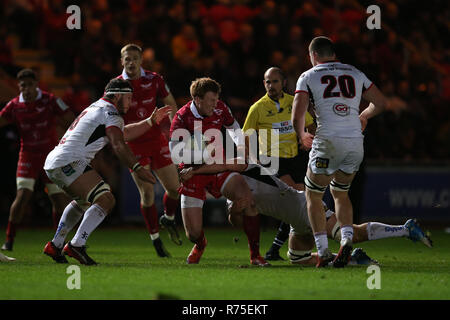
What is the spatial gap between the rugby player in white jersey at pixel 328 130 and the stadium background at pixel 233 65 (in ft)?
18.0

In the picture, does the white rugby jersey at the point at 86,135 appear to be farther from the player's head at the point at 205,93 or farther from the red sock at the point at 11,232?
the red sock at the point at 11,232

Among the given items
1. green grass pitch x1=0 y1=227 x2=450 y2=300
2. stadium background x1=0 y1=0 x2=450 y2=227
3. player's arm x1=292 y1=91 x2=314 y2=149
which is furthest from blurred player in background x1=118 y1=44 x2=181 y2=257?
stadium background x1=0 y1=0 x2=450 y2=227

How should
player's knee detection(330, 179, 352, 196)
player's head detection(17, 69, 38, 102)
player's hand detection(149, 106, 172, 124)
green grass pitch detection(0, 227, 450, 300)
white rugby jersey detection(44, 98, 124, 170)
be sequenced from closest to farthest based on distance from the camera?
1. green grass pitch detection(0, 227, 450, 300)
2. player's knee detection(330, 179, 352, 196)
3. white rugby jersey detection(44, 98, 124, 170)
4. player's hand detection(149, 106, 172, 124)
5. player's head detection(17, 69, 38, 102)

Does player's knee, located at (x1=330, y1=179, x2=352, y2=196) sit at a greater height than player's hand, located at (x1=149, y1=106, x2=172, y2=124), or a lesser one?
lesser

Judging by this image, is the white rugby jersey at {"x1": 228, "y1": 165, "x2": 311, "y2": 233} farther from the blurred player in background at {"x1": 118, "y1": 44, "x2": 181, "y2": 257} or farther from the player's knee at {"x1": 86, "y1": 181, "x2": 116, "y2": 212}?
the blurred player in background at {"x1": 118, "y1": 44, "x2": 181, "y2": 257}

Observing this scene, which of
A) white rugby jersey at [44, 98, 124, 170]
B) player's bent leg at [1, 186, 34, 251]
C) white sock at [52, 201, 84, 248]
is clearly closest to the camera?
white rugby jersey at [44, 98, 124, 170]

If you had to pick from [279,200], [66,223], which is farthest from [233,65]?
[66,223]

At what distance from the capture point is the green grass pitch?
22.8 feet

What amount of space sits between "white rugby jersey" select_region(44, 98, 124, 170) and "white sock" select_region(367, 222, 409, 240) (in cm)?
277

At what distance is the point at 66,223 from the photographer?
9531mm

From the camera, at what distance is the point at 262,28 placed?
1747 centimetres

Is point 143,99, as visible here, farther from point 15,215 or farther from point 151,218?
point 15,215
